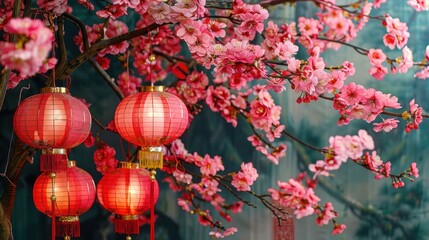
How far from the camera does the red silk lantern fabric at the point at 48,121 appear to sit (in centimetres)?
243

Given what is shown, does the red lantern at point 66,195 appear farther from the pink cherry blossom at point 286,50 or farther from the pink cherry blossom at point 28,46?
the pink cherry blossom at point 28,46

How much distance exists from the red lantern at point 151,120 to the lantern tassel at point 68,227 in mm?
378

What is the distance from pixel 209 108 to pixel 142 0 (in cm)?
146

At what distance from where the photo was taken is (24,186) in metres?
3.54

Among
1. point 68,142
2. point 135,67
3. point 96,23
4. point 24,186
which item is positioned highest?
point 96,23

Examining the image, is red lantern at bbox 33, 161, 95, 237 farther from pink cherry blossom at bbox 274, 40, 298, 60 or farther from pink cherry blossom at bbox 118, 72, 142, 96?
pink cherry blossom at bbox 274, 40, 298, 60

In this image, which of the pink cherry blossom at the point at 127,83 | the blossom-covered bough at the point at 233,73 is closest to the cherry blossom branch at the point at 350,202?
the blossom-covered bough at the point at 233,73

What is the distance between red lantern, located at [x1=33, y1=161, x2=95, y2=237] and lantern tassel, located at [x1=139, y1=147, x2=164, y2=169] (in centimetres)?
27

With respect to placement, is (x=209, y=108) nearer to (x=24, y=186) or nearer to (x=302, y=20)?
(x=302, y=20)

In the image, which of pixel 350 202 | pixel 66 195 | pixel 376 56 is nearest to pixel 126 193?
pixel 66 195

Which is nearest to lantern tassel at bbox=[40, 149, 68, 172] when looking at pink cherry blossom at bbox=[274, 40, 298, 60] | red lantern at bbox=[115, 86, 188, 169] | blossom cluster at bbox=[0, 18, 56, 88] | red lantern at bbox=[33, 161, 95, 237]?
red lantern at bbox=[33, 161, 95, 237]

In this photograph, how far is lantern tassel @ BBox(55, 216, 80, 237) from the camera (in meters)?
2.75

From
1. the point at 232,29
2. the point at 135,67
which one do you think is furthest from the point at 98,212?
the point at 232,29

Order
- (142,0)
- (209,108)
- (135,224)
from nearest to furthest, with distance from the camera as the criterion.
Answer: (142,0)
(135,224)
(209,108)
